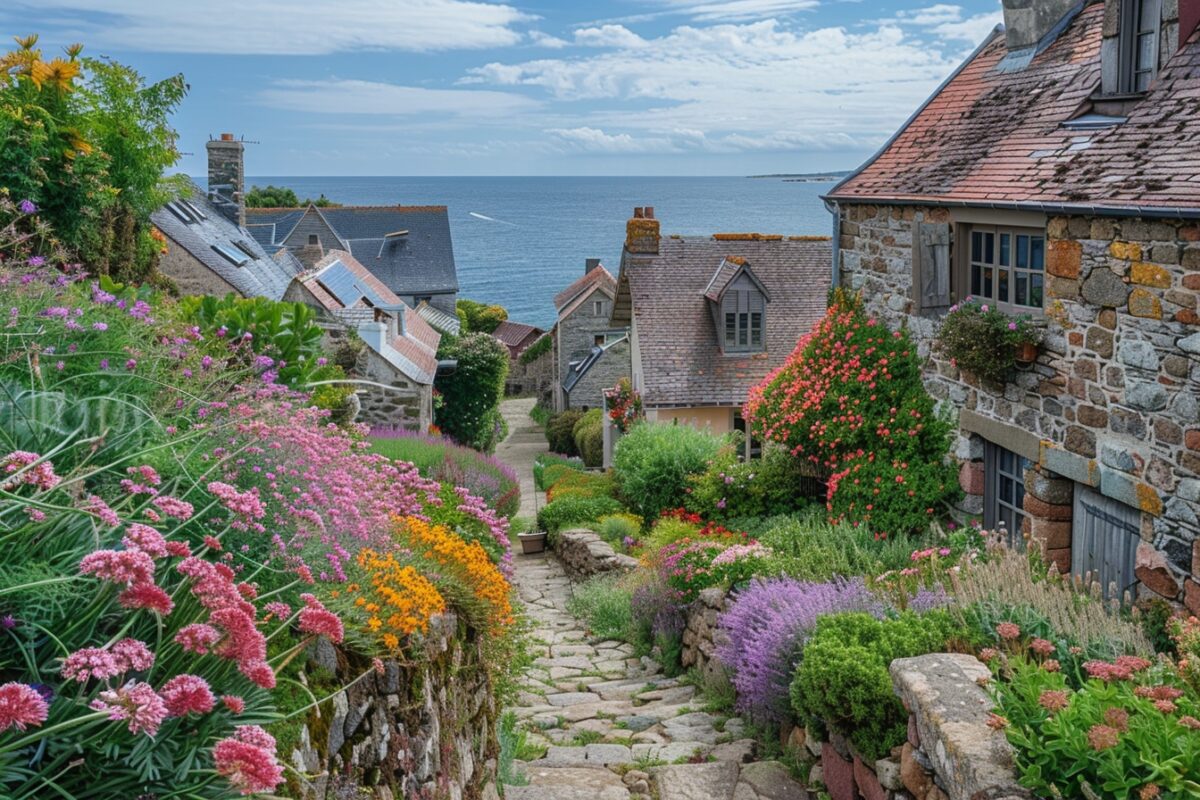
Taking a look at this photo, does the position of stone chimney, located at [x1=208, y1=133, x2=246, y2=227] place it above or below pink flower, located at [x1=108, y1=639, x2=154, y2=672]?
above

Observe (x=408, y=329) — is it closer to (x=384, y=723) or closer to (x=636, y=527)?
(x=636, y=527)

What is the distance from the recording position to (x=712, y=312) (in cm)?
2498

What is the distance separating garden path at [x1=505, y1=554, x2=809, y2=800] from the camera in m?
6.46

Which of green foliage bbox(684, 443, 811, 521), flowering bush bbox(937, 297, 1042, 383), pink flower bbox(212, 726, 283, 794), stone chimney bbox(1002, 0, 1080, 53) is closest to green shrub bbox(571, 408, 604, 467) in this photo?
green foliage bbox(684, 443, 811, 521)

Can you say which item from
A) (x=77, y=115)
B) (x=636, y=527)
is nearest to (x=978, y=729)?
(x=77, y=115)

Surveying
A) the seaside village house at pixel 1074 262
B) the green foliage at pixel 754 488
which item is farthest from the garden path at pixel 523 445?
the seaside village house at pixel 1074 262

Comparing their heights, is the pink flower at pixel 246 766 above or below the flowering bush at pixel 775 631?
above

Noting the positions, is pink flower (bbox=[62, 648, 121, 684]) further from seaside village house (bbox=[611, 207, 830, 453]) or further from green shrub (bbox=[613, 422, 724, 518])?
seaside village house (bbox=[611, 207, 830, 453])

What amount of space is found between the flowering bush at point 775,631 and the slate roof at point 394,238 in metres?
43.5

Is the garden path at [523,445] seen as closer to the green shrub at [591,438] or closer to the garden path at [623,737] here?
the green shrub at [591,438]

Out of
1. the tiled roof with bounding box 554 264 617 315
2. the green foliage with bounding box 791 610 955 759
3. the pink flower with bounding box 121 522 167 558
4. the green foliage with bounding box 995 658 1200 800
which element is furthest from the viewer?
the tiled roof with bounding box 554 264 617 315

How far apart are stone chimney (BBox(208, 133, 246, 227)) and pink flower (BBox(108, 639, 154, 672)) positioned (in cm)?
3221

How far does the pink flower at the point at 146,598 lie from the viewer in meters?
2.81

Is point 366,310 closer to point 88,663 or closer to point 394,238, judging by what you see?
point 88,663
